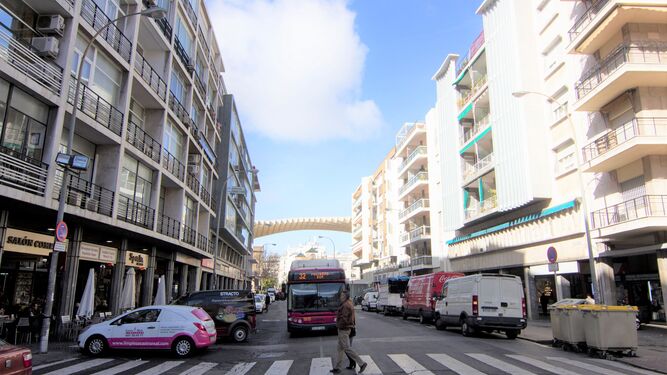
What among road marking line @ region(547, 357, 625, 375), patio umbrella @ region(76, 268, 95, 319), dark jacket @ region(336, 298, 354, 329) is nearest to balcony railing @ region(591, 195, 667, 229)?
road marking line @ region(547, 357, 625, 375)

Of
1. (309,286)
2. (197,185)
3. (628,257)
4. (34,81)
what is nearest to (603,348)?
(309,286)

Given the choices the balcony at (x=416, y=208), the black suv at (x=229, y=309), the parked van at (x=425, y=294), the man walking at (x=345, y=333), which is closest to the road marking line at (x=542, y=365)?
the man walking at (x=345, y=333)

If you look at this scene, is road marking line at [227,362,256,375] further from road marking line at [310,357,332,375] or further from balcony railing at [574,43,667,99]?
balcony railing at [574,43,667,99]

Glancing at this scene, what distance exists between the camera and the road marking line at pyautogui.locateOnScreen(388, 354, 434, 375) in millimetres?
9970

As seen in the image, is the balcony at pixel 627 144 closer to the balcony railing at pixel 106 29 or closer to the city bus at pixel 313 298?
the city bus at pixel 313 298

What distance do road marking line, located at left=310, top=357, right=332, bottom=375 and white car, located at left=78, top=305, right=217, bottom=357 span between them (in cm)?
370

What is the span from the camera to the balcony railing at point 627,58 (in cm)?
2019

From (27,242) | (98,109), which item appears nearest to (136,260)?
(27,242)

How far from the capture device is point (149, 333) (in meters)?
13.5

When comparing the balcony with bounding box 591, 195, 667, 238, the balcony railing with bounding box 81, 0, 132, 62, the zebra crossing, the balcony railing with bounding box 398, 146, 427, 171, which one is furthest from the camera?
the balcony railing with bounding box 398, 146, 427, 171

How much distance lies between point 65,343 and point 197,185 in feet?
61.4

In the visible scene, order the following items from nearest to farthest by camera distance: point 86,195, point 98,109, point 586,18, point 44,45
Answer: point 44,45 < point 86,195 < point 98,109 < point 586,18

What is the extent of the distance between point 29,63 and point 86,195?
593 cm

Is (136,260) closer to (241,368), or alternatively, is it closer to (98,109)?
(98,109)
